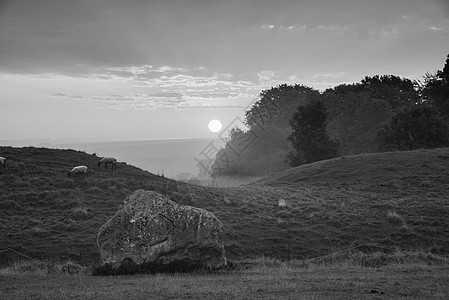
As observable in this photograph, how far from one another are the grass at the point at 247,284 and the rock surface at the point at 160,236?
1010 mm

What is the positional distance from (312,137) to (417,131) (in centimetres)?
1761

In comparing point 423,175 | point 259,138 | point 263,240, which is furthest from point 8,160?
point 259,138

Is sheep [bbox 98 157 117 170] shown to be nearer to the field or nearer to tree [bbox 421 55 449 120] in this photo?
the field

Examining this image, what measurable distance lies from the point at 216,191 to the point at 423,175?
79.1 ft

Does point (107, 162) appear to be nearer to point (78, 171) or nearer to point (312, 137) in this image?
point (78, 171)

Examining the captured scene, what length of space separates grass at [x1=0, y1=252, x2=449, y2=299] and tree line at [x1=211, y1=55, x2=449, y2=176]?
59593 mm

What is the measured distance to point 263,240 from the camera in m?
29.7

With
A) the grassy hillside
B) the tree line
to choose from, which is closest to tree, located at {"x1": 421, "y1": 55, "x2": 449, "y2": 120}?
the tree line

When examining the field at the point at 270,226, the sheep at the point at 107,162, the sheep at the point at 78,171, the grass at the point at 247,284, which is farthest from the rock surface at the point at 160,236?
the sheep at the point at 107,162

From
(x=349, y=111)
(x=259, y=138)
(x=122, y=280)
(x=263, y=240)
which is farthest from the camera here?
(x=259, y=138)

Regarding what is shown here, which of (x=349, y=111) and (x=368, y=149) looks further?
(x=349, y=111)

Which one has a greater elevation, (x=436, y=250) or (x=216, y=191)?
(x=216, y=191)

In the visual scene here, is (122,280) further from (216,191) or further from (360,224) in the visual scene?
(216,191)

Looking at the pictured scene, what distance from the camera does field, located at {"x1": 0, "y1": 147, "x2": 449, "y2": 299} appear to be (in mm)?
14828
